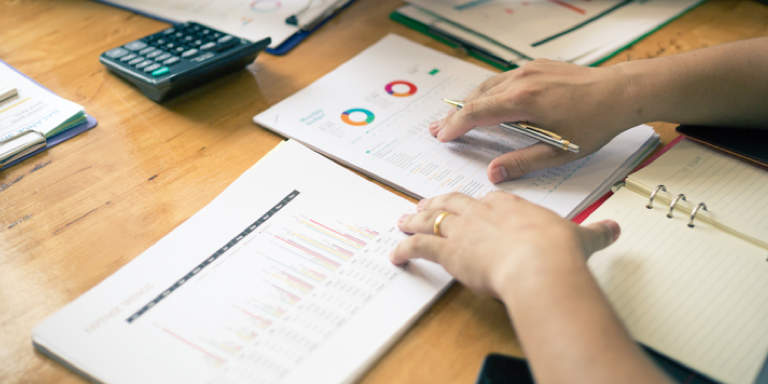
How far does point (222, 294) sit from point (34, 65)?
62 cm

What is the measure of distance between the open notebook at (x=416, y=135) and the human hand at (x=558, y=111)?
2cm

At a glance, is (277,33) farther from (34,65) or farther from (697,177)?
(697,177)

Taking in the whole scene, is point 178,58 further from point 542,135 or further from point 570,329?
point 570,329

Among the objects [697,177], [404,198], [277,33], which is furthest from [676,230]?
[277,33]

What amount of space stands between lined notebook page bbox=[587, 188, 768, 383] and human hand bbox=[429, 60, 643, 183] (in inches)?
3.8

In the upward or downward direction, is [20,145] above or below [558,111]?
below

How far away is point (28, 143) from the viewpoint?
2.44 ft

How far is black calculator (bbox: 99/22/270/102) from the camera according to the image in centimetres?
80

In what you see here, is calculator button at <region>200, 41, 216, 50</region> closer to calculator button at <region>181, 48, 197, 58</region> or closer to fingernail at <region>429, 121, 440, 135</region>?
calculator button at <region>181, 48, 197, 58</region>

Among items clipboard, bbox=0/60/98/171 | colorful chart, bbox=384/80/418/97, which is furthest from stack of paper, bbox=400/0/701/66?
clipboard, bbox=0/60/98/171

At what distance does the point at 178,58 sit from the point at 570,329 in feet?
2.13

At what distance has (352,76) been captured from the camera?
872mm

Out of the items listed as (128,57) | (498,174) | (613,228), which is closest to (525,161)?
(498,174)

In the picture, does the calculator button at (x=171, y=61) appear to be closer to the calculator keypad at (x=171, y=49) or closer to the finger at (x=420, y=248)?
the calculator keypad at (x=171, y=49)
